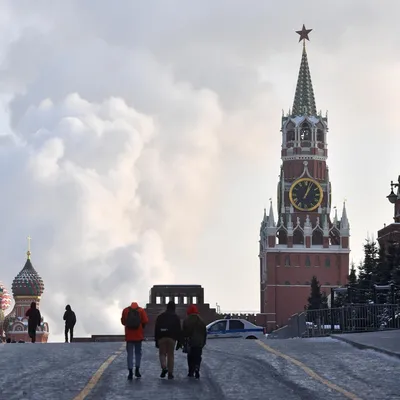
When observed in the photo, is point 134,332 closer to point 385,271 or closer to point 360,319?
point 360,319

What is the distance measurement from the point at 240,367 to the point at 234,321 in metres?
29.1

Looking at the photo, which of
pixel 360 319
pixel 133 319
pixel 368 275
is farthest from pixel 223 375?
pixel 368 275

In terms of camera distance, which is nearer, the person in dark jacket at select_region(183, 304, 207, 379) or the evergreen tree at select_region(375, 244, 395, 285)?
the person in dark jacket at select_region(183, 304, 207, 379)

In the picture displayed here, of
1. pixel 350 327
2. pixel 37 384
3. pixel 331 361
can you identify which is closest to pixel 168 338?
pixel 37 384

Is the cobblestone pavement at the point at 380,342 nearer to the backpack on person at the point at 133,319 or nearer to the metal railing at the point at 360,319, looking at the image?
the backpack on person at the point at 133,319

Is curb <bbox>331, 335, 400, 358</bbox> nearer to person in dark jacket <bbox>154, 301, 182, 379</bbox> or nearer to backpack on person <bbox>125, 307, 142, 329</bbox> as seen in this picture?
person in dark jacket <bbox>154, 301, 182, 379</bbox>

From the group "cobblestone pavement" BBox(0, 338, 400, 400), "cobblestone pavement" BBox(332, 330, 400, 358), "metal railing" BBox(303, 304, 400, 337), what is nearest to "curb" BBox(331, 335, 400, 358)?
"cobblestone pavement" BBox(332, 330, 400, 358)

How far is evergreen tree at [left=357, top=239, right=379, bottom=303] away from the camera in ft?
253

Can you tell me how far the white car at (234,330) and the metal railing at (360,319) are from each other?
10.1 ft

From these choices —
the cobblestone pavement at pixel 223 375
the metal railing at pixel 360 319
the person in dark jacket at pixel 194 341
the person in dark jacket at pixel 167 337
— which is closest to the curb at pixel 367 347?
the cobblestone pavement at pixel 223 375

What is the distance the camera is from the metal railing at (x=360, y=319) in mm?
52875

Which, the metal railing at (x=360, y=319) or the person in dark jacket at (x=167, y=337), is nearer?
the person in dark jacket at (x=167, y=337)

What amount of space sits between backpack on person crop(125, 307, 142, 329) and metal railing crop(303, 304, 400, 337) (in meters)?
26.4

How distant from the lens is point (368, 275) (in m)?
97.3
